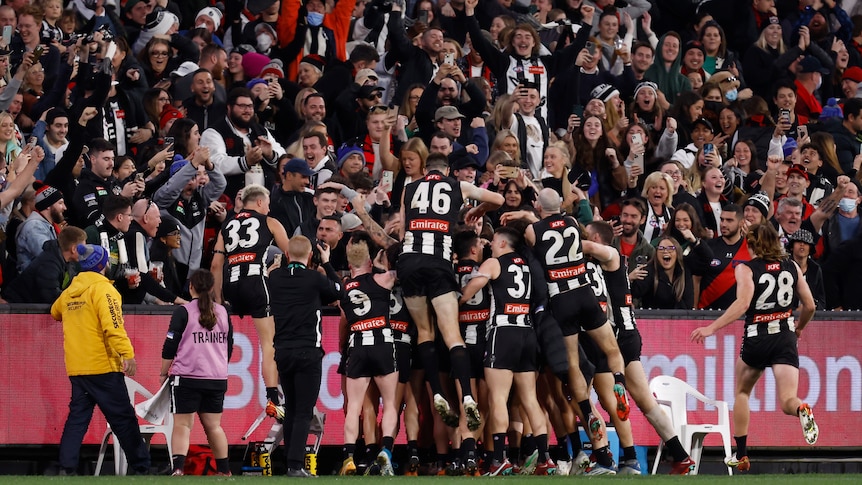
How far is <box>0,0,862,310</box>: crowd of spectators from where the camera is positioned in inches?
618

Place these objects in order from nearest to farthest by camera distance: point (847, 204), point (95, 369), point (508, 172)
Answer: point (95, 369), point (508, 172), point (847, 204)

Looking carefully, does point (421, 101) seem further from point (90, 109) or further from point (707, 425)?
point (707, 425)

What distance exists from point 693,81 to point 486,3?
3.07m

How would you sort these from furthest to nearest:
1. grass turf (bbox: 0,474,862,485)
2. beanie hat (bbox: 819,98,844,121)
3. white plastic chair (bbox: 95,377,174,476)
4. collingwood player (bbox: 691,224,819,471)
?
beanie hat (bbox: 819,98,844,121) → collingwood player (bbox: 691,224,819,471) → white plastic chair (bbox: 95,377,174,476) → grass turf (bbox: 0,474,862,485)

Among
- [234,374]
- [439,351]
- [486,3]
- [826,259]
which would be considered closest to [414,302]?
[439,351]

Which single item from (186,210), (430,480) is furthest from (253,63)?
(430,480)

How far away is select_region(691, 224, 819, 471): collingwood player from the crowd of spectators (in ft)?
→ 5.26

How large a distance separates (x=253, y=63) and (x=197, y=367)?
621cm

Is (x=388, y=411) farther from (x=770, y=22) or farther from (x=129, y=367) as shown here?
(x=770, y=22)

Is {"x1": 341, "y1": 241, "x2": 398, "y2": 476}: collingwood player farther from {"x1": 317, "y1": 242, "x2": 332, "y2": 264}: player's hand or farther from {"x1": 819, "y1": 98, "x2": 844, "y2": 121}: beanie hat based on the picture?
{"x1": 819, "y1": 98, "x2": 844, "y2": 121}: beanie hat

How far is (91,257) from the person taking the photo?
13.9 metres

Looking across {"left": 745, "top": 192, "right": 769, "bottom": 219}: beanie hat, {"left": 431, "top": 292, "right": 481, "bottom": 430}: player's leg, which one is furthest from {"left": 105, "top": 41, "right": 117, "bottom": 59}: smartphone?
{"left": 745, "top": 192, "right": 769, "bottom": 219}: beanie hat

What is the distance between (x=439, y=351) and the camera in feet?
48.5

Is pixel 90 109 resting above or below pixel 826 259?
above
